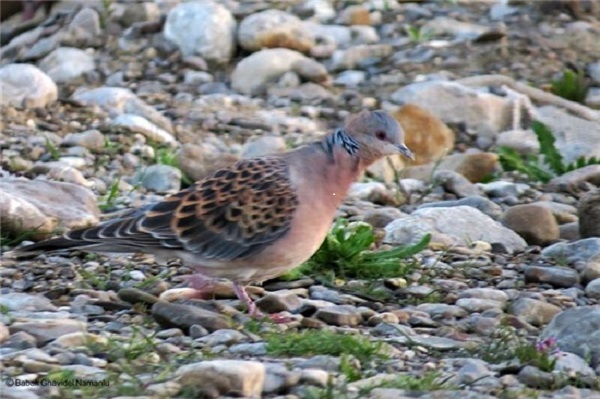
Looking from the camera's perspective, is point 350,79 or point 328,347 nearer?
point 328,347

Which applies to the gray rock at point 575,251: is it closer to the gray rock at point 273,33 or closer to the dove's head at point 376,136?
the dove's head at point 376,136

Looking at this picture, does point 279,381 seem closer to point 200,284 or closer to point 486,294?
point 200,284

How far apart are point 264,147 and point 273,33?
98.4 inches

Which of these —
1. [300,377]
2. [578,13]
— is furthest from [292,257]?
[578,13]

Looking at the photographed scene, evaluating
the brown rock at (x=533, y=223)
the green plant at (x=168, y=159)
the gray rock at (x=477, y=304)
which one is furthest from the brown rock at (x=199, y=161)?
the gray rock at (x=477, y=304)

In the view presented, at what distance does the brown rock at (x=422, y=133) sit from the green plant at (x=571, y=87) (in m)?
1.44

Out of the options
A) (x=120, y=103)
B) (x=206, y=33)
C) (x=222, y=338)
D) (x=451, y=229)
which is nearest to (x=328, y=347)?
(x=222, y=338)

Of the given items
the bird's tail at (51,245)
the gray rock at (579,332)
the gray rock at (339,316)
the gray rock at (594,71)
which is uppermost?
the bird's tail at (51,245)

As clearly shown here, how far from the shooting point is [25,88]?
9.52 m

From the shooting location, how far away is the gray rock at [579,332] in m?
5.30

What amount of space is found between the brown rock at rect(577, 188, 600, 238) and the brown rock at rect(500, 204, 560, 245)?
0.19 m

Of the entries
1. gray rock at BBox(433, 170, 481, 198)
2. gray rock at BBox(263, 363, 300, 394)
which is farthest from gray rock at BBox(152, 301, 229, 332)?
gray rock at BBox(433, 170, 481, 198)

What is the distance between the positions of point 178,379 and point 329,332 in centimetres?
94

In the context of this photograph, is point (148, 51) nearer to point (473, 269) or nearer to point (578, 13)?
point (578, 13)
